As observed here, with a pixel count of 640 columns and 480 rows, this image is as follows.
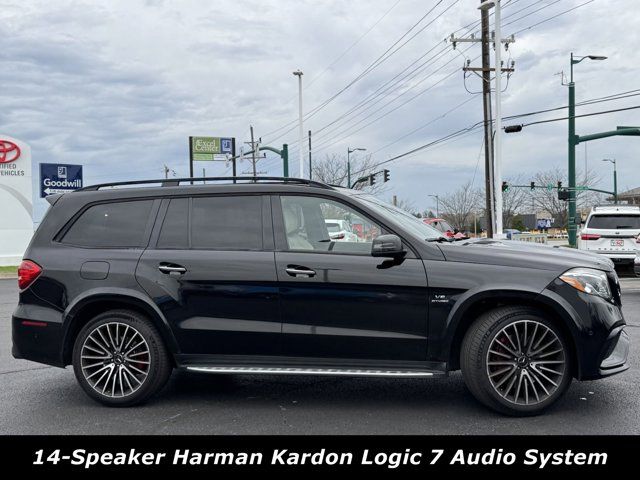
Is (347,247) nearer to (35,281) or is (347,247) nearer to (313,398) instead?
(313,398)

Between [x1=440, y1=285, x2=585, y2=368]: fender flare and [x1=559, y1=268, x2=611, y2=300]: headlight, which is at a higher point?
[x1=559, y1=268, x2=611, y2=300]: headlight

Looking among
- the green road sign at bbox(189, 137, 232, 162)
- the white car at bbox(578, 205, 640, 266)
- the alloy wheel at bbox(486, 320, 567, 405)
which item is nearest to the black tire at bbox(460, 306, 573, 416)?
the alloy wheel at bbox(486, 320, 567, 405)

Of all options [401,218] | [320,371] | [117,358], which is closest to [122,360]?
[117,358]

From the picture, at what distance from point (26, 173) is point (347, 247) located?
25683mm

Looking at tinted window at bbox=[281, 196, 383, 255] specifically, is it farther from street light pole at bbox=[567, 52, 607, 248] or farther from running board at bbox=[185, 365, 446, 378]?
street light pole at bbox=[567, 52, 607, 248]

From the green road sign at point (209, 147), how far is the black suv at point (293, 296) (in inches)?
2294

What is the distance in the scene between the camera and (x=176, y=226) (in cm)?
515

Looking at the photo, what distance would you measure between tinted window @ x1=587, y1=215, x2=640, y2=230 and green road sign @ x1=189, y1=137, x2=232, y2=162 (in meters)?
50.1

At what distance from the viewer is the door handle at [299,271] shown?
4.72 m

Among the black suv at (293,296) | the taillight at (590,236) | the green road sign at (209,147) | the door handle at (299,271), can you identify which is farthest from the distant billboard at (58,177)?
the green road sign at (209,147)

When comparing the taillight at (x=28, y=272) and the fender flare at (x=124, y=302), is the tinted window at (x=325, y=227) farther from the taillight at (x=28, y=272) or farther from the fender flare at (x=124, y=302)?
the taillight at (x=28, y=272)

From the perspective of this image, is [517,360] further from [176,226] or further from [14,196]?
[14,196]

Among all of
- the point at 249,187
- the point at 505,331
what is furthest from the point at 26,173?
the point at 505,331

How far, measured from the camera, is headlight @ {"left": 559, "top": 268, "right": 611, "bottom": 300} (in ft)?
14.6
